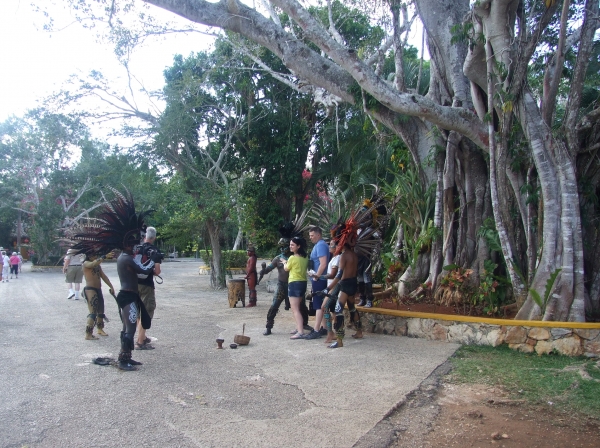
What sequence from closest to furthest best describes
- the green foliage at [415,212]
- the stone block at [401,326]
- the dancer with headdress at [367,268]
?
the stone block at [401,326], the dancer with headdress at [367,268], the green foliage at [415,212]

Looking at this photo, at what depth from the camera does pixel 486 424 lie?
14.7 feet

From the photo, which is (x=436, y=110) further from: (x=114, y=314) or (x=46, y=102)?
(x=46, y=102)

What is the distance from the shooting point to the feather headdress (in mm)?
6801

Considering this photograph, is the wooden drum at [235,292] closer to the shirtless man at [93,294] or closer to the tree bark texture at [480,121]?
the tree bark texture at [480,121]

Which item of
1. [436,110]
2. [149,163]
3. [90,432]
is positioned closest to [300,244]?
[436,110]

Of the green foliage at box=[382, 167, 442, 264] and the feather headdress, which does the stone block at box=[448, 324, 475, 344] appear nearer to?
the green foliage at box=[382, 167, 442, 264]

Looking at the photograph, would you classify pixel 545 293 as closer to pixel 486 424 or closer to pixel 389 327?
pixel 389 327

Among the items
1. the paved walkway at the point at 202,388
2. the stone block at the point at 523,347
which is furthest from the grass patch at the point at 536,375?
the paved walkway at the point at 202,388

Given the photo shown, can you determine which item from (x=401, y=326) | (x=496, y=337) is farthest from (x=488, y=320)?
(x=401, y=326)

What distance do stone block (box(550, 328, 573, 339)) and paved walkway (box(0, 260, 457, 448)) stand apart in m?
1.38

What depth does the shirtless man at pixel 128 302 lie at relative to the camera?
6.30m

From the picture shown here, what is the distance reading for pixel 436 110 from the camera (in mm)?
8148

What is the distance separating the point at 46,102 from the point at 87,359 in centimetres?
1288

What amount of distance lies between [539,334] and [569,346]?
0.39 metres
